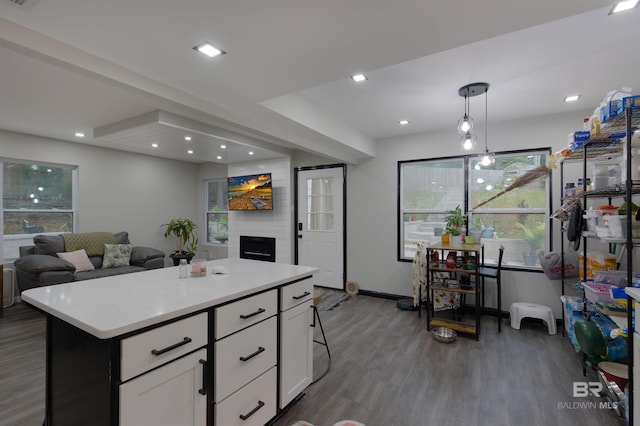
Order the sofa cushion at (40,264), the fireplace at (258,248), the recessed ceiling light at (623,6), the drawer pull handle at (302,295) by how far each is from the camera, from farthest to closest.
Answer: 1. the fireplace at (258,248)
2. the sofa cushion at (40,264)
3. the drawer pull handle at (302,295)
4. the recessed ceiling light at (623,6)

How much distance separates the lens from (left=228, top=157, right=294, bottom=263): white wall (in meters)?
5.46

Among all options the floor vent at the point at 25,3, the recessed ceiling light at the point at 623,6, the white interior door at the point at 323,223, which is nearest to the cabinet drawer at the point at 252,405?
the floor vent at the point at 25,3

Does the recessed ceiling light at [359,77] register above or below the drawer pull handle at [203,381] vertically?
above

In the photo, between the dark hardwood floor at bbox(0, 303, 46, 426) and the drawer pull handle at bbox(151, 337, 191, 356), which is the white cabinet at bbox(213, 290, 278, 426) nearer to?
the drawer pull handle at bbox(151, 337, 191, 356)

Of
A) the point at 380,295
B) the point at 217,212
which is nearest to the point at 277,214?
the point at 217,212

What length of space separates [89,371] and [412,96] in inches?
125

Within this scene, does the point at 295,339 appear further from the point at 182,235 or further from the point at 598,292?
the point at 182,235

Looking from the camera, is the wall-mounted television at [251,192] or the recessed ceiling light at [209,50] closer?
the recessed ceiling light at [209,50]

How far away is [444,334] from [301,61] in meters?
2.98

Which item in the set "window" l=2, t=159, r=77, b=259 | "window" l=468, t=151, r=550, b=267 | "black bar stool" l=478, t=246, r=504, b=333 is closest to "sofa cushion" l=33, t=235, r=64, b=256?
"window" l=2, t=159, r=77, b=259

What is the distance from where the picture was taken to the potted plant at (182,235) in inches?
238

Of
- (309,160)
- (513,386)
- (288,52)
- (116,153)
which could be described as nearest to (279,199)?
(309,160)

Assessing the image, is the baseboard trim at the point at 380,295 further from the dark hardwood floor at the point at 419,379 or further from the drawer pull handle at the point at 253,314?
the drawer pull handle at the point at 253,314

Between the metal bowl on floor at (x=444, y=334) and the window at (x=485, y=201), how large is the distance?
121 cm
